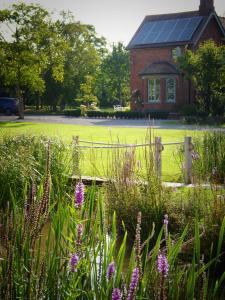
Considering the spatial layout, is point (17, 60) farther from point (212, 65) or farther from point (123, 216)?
point (123, 216)

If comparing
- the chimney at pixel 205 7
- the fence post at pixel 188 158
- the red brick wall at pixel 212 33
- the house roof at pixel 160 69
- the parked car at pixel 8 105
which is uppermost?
the chimney at pixel 205 7

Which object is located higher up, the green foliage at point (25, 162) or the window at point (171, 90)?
the window at point (171, 90)

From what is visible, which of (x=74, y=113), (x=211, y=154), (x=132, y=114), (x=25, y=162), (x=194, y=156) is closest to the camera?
(x=25, y=162)

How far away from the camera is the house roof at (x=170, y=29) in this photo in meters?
36.8

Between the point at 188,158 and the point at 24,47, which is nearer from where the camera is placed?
the point at 188,158

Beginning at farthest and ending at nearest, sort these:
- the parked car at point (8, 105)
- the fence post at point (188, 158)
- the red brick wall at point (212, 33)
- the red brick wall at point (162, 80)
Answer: the parked car at point (8, 105), the red brick wall at point (212, 33), the red brick wall at point (162, 80), the fence post at point (188, 158)

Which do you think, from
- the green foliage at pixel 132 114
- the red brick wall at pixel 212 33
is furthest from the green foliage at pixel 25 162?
the red brick wall at pixel 212 33

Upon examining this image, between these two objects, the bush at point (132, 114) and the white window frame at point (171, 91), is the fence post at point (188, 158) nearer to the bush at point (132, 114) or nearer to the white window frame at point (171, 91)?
the bush at point (132, 114)

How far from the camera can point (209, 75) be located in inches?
1169

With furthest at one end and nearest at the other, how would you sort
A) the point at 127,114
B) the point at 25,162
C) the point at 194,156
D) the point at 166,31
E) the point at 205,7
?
the point at 166,31
the point at 205,7
the point at 127,114
the point at 194,156
the point at 25,162

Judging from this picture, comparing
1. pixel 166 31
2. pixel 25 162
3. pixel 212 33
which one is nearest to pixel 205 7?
pixel 212 33

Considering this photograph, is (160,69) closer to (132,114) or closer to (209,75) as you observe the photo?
(132,114)

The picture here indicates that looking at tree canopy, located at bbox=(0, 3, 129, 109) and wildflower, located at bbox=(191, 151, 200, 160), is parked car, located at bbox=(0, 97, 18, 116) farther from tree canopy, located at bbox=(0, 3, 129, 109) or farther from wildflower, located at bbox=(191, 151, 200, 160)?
wildflower, located at bbox=(191, 151, 200, 160)

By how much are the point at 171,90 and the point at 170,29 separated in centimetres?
475
